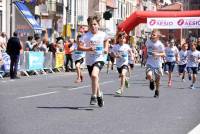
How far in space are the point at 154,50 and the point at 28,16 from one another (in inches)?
1202

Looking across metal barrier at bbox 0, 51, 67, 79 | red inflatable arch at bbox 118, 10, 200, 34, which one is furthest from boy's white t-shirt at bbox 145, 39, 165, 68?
red inflatable arch at bbox 118, 10, 200, 34

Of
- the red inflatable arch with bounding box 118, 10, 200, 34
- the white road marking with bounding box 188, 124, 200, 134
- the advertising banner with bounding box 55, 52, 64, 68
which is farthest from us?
the red inflatable arch with bounding box 118, 10, 200, 34

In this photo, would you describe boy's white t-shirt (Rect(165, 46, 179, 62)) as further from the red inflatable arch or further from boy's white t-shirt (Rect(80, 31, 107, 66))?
boy's white t-shirt (Rect(80, 31, 107, 66))

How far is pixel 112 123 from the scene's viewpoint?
11.2 meters

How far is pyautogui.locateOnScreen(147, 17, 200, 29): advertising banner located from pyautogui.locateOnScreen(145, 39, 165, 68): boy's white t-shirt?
20.8m

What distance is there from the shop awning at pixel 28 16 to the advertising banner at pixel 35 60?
15.0 meters

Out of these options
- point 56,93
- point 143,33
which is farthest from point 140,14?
point 143,33

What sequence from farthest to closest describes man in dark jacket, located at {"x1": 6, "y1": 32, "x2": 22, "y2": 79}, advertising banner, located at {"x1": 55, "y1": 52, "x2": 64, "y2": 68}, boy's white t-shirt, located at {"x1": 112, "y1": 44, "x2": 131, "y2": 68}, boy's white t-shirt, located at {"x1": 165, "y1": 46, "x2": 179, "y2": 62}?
advertising banner, located at {"x1": 55, "y1": 52, "x2": 64, "y2": 68} → man in dark jacket, located at {"x1": 6, "y1": 32, "x2": 22, "y2": 79} → boy's white t-shirt, located at {"x1": 165, "y1": 46, "x2": 179, "y2": 62} → boy's white t-shirt, located at {"x1": 112, "y1": 44, "x2": 131, "y2": 68}

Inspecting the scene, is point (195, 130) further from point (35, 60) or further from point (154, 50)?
point (35, 60)

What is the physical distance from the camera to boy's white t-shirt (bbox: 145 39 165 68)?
1795 cm

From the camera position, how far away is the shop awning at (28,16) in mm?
47125

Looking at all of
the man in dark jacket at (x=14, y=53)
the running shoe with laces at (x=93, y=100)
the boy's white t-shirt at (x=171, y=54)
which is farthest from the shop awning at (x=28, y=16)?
the running shoe with laces at (x=93, y=100)

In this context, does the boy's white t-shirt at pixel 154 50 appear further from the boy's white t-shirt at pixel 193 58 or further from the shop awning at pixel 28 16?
the shop awning at pixel 28 16

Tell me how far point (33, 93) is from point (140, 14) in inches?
858
